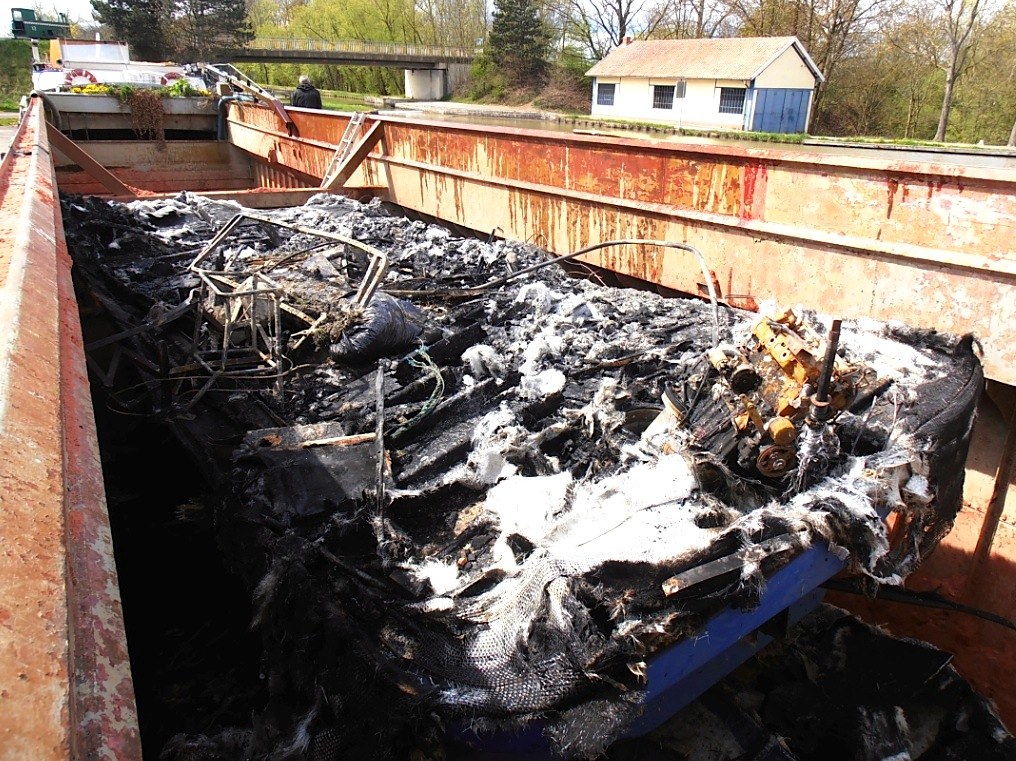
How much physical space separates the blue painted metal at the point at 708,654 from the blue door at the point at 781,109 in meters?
26.8

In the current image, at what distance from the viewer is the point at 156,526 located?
3.32 meters

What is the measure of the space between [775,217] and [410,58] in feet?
138

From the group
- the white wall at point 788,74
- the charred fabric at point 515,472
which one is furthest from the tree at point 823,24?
the charred fabric at point 515,472

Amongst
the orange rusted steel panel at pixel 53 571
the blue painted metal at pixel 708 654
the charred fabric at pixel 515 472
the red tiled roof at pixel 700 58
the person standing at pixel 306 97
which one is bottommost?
the blue painted metal at pixel 708 654

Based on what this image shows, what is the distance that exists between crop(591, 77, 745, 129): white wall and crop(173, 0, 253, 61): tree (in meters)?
21.0

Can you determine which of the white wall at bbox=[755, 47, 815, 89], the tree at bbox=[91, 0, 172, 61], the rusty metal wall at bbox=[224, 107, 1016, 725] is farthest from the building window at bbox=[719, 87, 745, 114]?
the tree at bbox=[91, 0, 172, 61]

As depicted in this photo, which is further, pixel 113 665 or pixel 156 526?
pixel 156 526

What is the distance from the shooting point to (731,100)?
26.3 metres

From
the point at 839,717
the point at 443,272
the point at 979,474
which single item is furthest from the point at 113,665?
the point at 443,272

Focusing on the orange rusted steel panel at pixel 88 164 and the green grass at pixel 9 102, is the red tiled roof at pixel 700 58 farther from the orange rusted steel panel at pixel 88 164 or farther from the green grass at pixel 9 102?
the green grass at pixel 9 102

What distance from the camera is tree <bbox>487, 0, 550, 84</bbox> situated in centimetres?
3925

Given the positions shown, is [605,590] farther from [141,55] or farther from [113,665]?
[141,55]

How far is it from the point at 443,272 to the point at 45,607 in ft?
15.9

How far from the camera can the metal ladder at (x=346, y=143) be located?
353 inches
